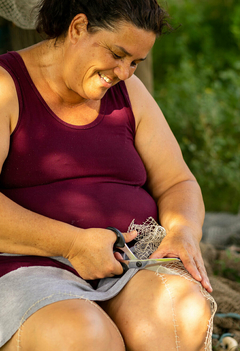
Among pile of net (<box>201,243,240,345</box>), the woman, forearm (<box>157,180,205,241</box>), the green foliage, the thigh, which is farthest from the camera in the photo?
the green foliage

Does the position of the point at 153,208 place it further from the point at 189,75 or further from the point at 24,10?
the point at 189,75

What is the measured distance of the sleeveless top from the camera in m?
1.57

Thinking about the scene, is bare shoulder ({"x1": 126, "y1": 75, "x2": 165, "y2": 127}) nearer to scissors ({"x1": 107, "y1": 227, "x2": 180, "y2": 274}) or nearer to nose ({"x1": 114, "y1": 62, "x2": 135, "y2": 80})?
nose ({"x1": 114, "y1": 62, "x2": 135, "y2": 80})

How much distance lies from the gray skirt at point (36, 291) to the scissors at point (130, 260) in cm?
3

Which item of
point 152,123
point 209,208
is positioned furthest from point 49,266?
point 209,208

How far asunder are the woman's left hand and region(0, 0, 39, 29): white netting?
4.22 feet

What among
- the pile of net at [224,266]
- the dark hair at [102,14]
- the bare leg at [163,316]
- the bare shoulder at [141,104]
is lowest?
the pile of net at [224,266]

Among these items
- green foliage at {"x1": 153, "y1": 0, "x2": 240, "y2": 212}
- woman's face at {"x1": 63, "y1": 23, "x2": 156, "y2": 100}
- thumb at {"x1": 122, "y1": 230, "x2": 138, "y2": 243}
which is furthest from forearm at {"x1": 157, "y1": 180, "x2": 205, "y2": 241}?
green foliage at {"x1": 153, "y1": 0, "x2": 240, "y2": 212}

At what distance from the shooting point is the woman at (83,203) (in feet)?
4.35

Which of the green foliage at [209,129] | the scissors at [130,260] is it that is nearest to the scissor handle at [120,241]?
the scissors at [130,260]

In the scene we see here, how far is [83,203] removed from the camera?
5.25 feet

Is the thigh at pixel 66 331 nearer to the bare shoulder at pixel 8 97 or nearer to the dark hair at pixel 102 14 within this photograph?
the bare shoulder at pixel 8 97

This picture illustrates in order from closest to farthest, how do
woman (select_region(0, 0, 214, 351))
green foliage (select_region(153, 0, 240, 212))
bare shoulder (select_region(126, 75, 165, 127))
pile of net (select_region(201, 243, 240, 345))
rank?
woman (select_region(0, 0, 214, 351)) → bare shoulder (select_region(126, 75, 165, 127)) → pile of net (select_region(201, 243, 240, 345)) → green foliage (select_region(153, 0, 240, 212))

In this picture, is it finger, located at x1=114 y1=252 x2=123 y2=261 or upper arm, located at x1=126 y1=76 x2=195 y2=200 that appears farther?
upper arm, located at x1=126 y1=76 x2=195 y2=200
